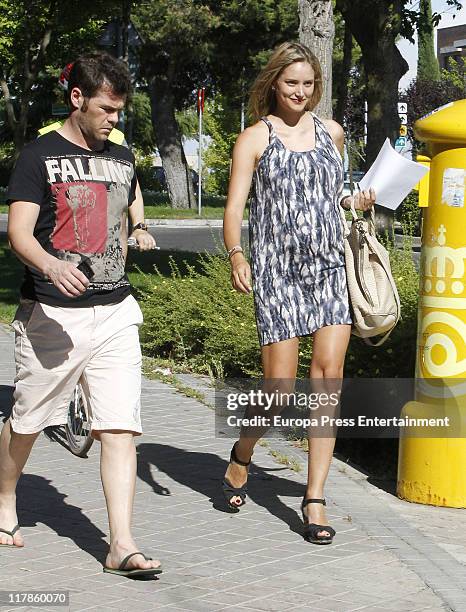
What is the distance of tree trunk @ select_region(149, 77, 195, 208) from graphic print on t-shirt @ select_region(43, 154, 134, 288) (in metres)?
34.7

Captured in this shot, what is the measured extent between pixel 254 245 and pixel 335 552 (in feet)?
4.36

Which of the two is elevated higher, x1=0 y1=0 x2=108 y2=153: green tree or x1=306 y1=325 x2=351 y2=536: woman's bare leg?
x1=0 y1=0 x2=108 y2=153: green tree

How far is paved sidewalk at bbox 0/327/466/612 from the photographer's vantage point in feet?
14.7

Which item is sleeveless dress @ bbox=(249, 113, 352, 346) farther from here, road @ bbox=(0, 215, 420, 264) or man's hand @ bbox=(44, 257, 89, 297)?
road @ bbox=(0, 215, 420, 264)

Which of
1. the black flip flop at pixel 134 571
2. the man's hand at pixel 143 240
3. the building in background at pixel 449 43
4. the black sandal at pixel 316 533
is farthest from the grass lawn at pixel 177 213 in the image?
the black flip flop at pixel 134 571

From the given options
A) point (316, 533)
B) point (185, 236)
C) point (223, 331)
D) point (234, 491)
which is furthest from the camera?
point (185, 236)

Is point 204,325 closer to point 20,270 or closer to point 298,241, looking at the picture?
point 298,241

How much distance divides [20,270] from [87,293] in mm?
13957

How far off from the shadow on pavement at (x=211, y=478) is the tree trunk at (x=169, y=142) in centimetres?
3275

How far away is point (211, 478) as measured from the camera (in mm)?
6379

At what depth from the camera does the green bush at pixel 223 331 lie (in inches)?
303

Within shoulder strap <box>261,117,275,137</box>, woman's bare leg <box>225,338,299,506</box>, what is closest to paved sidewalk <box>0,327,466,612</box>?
woman's bare leg <box>225,338,299,506</box>

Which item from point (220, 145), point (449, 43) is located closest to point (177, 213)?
point (220, 145)
